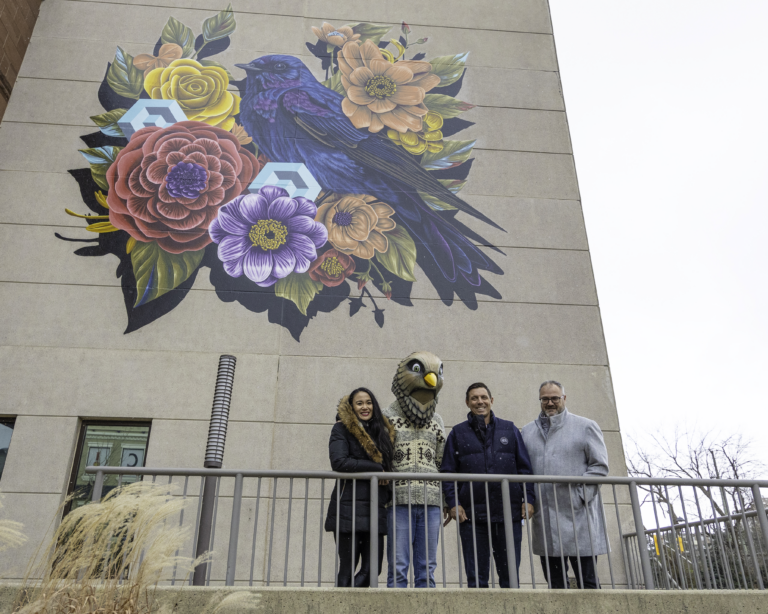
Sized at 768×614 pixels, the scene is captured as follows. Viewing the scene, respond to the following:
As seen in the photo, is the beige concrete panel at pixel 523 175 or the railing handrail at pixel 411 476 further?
the beige concrete panel at pixel 523 175

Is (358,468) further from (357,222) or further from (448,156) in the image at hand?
(448,156)

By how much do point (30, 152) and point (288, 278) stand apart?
12.3 ft

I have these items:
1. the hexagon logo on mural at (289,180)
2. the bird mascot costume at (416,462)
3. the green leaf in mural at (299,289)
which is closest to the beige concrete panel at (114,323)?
the green leaf in mural at (299,289)

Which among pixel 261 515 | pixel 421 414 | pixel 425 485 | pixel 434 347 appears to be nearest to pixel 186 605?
pixel 425 485

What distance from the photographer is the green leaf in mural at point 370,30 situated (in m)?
9.59

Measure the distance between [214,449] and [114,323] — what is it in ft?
10.5

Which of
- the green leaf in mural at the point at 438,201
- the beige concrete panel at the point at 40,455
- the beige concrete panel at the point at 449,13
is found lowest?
the beige concrete panel at the point at 40,455

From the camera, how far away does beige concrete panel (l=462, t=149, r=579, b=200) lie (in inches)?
347

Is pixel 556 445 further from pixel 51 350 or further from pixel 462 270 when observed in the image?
pixel 51 350

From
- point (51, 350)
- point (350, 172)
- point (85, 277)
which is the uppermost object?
point (350, 172)

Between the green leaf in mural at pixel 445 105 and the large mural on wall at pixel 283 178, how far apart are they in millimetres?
18

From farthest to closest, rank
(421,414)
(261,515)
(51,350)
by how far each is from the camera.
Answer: (51,350) → (261,515) → (421,414)

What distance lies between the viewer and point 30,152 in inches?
335

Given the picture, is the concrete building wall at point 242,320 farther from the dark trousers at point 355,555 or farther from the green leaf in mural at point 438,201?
the dark trousers at point 355,555
